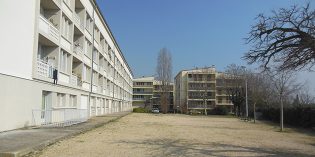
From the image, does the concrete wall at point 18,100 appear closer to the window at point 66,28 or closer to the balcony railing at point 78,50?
the window at point 66,28

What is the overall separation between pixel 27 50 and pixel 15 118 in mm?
3938

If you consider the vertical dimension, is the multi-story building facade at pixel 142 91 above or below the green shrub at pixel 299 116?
above

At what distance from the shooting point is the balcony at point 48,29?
77.4 feet

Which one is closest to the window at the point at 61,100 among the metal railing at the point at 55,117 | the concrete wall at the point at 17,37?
the metal railing at the point at 55,117

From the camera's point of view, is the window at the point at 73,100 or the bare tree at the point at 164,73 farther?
the bare tree at the point at 164,73

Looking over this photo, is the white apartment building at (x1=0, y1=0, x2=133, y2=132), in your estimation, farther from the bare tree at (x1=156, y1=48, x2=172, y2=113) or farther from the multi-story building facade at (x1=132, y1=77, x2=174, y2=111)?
the multi-story building facade at (x1=132, y1=77, x2=174, y2=111)

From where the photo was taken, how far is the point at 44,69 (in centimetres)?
2462

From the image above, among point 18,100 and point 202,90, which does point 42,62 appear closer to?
point 18,100

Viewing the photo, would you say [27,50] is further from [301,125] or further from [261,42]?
[301,125]

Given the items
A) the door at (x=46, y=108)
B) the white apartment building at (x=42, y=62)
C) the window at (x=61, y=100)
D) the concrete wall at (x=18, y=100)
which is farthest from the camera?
the window at (x=61, y=100)

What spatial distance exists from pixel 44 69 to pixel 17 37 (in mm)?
5277

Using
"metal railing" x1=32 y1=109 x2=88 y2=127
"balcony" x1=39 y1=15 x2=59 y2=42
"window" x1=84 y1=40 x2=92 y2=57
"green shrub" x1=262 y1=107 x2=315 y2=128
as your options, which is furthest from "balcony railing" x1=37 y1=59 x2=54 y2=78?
"green shrub" x1=262 y1=107 x2=315 y2=128

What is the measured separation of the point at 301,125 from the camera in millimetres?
37625

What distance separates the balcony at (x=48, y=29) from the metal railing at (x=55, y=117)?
4817mm
